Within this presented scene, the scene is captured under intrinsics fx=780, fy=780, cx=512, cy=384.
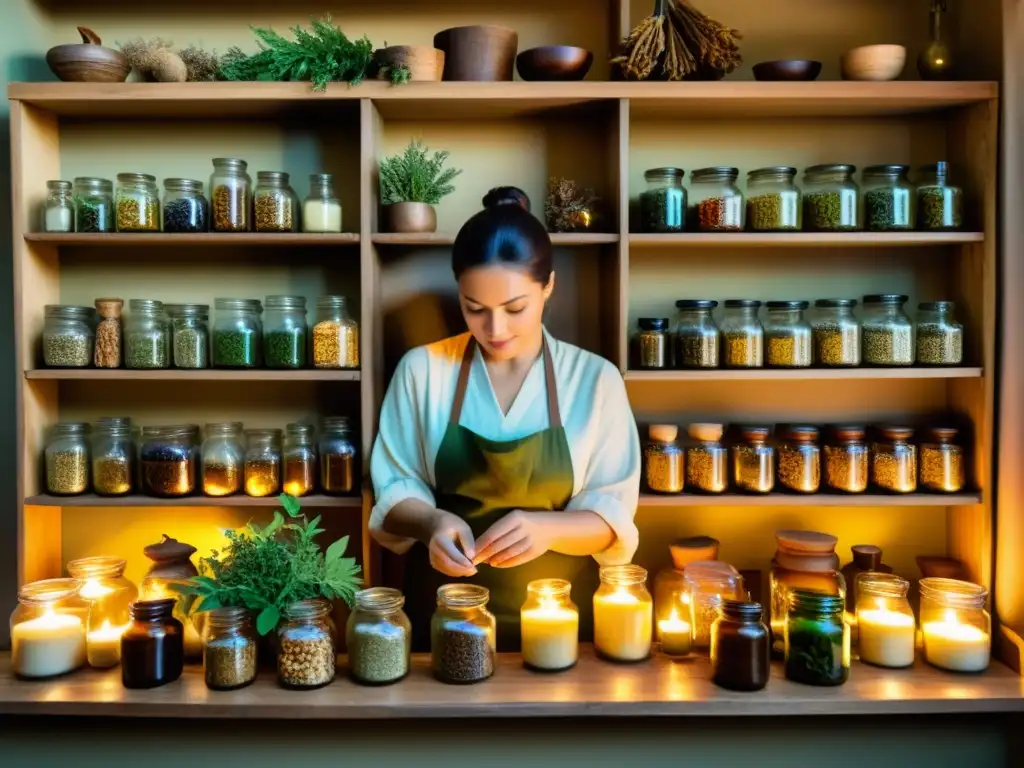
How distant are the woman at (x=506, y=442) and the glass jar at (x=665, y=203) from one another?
14.8 inches

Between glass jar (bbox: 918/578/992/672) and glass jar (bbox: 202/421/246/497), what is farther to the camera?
glass jar (bbox: 202/421/246/497)

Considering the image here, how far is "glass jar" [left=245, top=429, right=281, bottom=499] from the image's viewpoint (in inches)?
83.4

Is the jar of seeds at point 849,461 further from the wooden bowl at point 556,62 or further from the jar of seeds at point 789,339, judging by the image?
the wooden bowl at point 556,62

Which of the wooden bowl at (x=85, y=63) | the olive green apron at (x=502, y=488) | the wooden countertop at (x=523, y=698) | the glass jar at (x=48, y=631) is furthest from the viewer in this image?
the wooden bowl at (x=85, y=63)

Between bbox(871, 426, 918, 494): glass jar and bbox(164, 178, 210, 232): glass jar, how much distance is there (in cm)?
196

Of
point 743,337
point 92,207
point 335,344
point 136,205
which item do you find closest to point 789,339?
point 743,337

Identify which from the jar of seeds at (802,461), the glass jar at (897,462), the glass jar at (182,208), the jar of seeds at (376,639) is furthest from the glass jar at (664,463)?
the glass jar at (182,208)

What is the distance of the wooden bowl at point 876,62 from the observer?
207 centimetres

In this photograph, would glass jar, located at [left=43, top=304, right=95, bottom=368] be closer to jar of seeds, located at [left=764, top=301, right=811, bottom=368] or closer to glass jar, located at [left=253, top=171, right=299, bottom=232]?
glass jar, located at [left=253, top=171, right=299, bottom=232]

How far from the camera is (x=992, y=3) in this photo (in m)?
2.07

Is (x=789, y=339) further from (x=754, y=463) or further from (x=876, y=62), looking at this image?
(x=876, y=62)

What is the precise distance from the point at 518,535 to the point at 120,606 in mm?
1017

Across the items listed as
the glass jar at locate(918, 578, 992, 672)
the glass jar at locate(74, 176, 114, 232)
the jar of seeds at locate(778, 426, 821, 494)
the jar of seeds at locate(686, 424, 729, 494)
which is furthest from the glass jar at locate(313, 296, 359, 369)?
the glass jar at locate(918, 578, 992, 672)

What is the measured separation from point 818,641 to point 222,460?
5.12 feet
